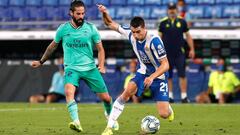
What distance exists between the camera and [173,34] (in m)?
19.4

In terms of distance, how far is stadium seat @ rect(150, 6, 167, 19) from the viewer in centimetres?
2452

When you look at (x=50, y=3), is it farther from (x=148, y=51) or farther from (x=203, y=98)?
(x=148, y=51)

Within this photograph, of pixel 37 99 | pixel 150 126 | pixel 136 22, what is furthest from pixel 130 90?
pixel 37 99

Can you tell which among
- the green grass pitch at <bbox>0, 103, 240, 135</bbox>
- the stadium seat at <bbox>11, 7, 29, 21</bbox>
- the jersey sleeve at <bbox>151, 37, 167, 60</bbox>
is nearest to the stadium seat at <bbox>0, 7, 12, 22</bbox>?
the stadium seat at <bbox>11, 7, 29, 21</bbox>

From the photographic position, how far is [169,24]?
19.4 m

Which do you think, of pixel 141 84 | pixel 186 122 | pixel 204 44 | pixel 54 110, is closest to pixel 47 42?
pixel 204 44

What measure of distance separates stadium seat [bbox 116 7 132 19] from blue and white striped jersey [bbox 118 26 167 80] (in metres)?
13.2

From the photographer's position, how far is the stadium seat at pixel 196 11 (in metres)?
24.4

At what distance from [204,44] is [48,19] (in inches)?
232

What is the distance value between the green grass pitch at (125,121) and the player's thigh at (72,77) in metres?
0.77

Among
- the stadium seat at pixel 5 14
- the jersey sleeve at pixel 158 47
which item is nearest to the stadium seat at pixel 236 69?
the stadium seat at pixel 5 14

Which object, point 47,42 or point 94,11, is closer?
point 47,42

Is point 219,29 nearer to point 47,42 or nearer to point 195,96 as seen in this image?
point 195,96

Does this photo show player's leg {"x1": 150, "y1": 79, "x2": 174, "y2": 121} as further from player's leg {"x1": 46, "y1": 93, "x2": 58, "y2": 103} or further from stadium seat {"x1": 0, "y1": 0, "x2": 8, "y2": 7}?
stadium seat {"x1": 0, "y1": 0, "x2": 8, "y2": 7}
